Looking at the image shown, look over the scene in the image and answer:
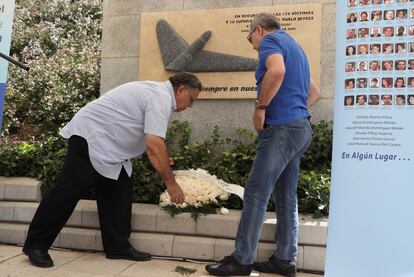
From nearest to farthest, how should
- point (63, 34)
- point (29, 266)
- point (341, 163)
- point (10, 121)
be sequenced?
point (341, 163) < point (29, 266) < point (10, 121) < point (63, 34)

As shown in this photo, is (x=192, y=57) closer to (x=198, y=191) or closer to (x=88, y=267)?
(x=198, y=191)

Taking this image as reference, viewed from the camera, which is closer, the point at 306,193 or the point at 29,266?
the point at 29,266

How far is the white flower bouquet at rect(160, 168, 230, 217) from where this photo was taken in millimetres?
4035

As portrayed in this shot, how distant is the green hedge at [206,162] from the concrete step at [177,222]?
215mm

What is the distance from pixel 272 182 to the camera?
327 cm

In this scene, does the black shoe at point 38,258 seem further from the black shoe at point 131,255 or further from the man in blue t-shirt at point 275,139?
the man in blue t-shirt at point 275,139

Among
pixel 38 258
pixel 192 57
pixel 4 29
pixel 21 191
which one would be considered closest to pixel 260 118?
pixel 38 258

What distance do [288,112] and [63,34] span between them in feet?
28.1

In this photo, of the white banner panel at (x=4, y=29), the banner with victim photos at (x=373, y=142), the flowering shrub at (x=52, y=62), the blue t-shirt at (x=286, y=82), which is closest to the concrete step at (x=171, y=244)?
the banner with victim photos at (x=373, y=142)

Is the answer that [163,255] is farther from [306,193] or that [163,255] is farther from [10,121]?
[10,121]

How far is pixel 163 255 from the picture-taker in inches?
156

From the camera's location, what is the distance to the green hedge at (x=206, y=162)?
13.9 feet

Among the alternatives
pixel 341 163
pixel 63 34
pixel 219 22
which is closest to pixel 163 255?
pixel 341 163

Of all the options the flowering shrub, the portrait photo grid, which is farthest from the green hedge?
the flowering shrub
